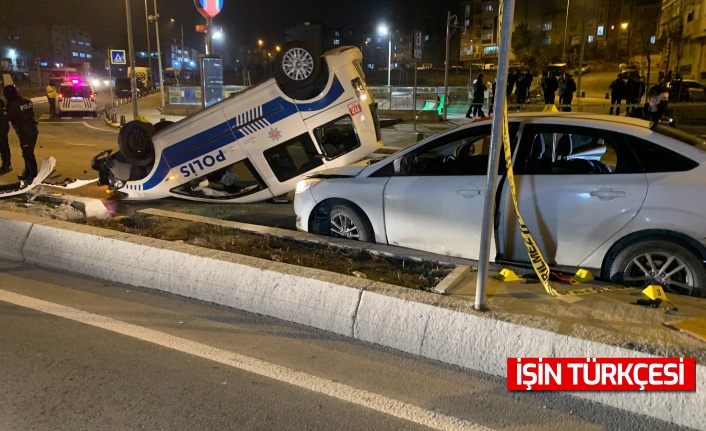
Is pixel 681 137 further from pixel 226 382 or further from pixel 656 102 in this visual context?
pixel 656 102

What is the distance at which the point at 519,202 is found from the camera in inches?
191

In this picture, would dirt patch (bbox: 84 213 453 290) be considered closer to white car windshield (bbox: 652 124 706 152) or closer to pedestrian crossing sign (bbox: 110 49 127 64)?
white car windshield (bbox: 652 124 706 152)

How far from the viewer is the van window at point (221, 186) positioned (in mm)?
8828

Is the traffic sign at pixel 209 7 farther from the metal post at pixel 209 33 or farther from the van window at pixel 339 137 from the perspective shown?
the van window at pixel 339 137

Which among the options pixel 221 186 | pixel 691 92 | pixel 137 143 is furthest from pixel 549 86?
pixel 137 143

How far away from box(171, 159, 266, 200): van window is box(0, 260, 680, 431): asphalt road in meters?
4.24

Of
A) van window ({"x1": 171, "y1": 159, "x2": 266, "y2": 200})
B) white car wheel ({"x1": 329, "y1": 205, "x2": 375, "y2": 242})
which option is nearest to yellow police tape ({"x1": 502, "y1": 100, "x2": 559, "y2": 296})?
white car wheel ({"x1": 329, "y1": 205, "x2": 375, "y2": 242})

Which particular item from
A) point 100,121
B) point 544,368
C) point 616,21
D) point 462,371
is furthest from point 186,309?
point 616,21

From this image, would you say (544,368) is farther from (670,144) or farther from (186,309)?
(186,309)

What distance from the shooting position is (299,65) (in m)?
8.16

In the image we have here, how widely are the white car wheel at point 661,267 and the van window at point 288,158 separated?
5.00 metres

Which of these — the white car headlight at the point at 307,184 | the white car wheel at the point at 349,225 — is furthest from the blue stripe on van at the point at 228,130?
the white car wheel at the point at 349,225

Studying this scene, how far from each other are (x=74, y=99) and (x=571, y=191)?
28.9 meters

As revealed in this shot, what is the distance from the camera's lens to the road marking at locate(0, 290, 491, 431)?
318 centimetres
